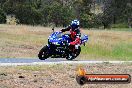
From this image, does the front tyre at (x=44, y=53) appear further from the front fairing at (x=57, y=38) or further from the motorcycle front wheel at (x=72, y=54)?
the motorcycle front wheel at (x=72, y=54)

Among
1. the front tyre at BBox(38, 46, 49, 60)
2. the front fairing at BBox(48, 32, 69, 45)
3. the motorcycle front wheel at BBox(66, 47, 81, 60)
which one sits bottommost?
the motorcycle front wheel at BBox(66, 47, 81, 60)

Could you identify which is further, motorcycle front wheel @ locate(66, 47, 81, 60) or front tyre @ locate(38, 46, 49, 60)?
motorcycle front wheel @ locate(66, 47, 81, 60)

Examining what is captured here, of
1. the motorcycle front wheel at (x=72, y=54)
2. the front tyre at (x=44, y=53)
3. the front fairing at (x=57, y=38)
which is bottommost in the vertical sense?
the motorcycle front wheel at (x=72, y=54)

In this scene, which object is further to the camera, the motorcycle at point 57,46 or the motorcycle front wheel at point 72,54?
the motorcycle front wheel at point 72,54

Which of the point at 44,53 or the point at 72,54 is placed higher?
the point at 44,53

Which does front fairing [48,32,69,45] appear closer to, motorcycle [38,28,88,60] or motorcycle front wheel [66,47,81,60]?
motorcycle [38,28,88,60]

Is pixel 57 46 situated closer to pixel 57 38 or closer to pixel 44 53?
pixel 57 38

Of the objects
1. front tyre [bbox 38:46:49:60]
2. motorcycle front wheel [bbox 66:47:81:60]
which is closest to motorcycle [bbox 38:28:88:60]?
front tyre [bbox 38:46:49:60]

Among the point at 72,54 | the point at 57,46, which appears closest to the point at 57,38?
the point at 57,46

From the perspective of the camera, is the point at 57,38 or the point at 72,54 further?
the point at 72,54

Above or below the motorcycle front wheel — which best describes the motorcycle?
above

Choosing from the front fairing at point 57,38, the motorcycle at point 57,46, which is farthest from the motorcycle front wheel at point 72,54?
the front fairing at point 57,38

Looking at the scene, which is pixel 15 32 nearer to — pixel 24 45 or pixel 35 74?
pixel 24 45

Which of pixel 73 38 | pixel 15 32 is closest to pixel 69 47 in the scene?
pixel 73 38
